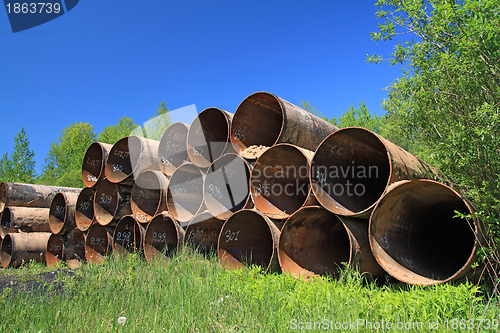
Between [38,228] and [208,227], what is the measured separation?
5321mm

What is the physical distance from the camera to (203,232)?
14.4 feet

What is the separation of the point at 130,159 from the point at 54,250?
3.07 metres

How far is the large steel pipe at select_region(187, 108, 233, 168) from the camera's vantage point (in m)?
4.41

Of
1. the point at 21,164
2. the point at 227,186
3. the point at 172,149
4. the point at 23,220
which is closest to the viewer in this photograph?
the point at 227,186

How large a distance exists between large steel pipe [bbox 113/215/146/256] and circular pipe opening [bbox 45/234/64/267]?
6.99 ft

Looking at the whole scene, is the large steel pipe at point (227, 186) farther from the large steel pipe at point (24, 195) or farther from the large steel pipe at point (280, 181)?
the large steel pipe at point (24, 195)

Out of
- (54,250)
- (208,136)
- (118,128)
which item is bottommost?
(54,250)

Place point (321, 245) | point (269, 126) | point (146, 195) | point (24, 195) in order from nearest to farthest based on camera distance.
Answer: point (321, 245) < point (269, 126) < point (146, 195) < point (24, 195)

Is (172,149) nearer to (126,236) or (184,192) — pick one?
(184,192)

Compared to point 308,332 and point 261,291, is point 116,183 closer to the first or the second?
point 261,291

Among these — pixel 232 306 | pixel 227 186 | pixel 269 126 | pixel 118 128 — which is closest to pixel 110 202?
pixel 227 186

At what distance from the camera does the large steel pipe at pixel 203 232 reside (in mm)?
4168

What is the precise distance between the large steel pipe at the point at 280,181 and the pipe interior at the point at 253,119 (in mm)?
543

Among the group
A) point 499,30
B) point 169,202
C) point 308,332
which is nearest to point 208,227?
point 169,202
